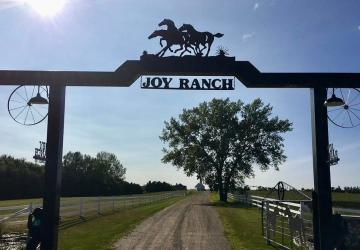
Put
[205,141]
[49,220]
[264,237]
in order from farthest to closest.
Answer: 1. [205,141]
2. [264,237]
3. [49,220]

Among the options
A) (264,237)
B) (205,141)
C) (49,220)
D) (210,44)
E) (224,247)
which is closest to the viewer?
(49,220)

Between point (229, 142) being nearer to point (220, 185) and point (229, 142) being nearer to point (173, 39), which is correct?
point (220, 185)

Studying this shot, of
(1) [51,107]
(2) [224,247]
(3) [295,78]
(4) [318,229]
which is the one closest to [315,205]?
(4) [318,229]

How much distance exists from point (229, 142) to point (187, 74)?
4623 cm

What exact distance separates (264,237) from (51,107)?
10704mm

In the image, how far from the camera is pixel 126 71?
40.4 ft

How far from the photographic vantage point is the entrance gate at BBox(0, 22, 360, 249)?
39.0ft

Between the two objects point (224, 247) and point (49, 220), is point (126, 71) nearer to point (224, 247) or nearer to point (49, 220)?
point (49, 220)

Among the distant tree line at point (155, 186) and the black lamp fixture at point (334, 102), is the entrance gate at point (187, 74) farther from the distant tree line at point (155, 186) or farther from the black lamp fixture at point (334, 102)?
the distant tree line at point (155, 186)

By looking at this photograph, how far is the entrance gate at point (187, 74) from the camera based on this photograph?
11883mm

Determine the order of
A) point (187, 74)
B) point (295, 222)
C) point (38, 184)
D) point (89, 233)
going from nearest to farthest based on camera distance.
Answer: point (187, 74) < point (295, 222) < point (89, 233) < point (38, 184)

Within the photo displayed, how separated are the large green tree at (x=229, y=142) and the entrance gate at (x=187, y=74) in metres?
45.4

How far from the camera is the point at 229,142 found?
5806 centimetres

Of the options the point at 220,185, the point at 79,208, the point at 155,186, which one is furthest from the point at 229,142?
the point at 155,186
